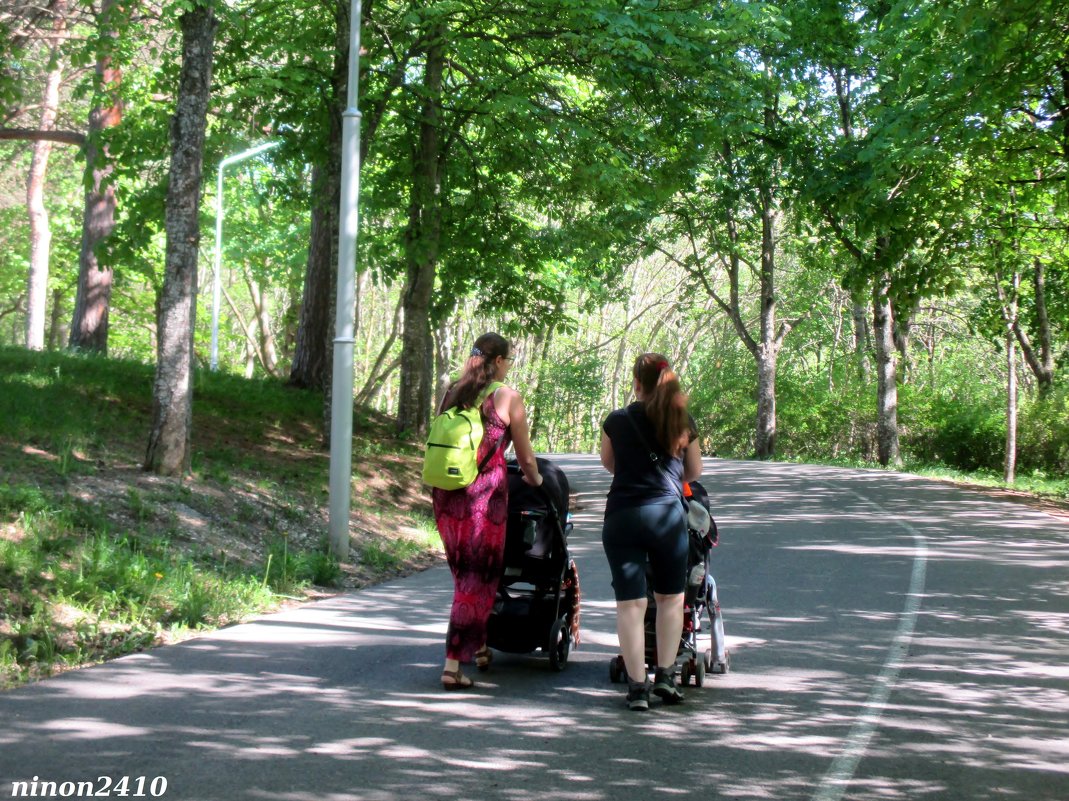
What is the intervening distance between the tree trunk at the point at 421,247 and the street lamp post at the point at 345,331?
662 centimetres

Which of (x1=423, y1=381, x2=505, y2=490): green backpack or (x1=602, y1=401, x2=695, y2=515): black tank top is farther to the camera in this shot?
(x1=423, y1=381, x2=505, y2=490): green backpack

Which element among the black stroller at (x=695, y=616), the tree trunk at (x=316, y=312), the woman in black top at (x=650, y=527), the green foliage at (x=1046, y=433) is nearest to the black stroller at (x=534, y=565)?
the black stroller at (x=695, y=616)

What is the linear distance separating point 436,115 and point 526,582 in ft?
43.6

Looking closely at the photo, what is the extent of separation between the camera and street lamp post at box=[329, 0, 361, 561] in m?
11.8

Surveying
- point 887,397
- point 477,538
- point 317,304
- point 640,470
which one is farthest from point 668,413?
point 887,397

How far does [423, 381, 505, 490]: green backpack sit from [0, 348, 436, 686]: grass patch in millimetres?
2571

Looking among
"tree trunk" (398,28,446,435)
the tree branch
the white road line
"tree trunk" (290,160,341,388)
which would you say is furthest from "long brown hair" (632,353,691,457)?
"tree trunk" (290,160,341,388)

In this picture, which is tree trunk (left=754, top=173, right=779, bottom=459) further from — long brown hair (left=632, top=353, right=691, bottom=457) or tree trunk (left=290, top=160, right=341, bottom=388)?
long brown hair (left=632, top=353, right=691, bottom=457)

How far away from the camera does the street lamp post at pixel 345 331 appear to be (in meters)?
11.8

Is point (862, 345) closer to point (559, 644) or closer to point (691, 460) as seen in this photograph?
point (559, 644)

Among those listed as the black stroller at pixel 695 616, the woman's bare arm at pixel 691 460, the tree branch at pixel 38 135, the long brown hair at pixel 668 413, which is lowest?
the black stroller at pixel 695 616

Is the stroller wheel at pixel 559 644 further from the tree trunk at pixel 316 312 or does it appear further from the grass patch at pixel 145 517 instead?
the tree trunk at pixel 316 312

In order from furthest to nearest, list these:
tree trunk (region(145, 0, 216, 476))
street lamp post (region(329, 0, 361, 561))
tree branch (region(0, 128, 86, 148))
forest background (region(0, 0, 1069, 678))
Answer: tree branch (region(0, 128, 86, 148)) → tree trunk (region(145, 0, 216, 476)) → street lamp post (region(329, 0, 361, 561)) → forest background (region(0, 0, 1069, 678))

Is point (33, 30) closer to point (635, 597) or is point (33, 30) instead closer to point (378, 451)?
point (378, 451)
